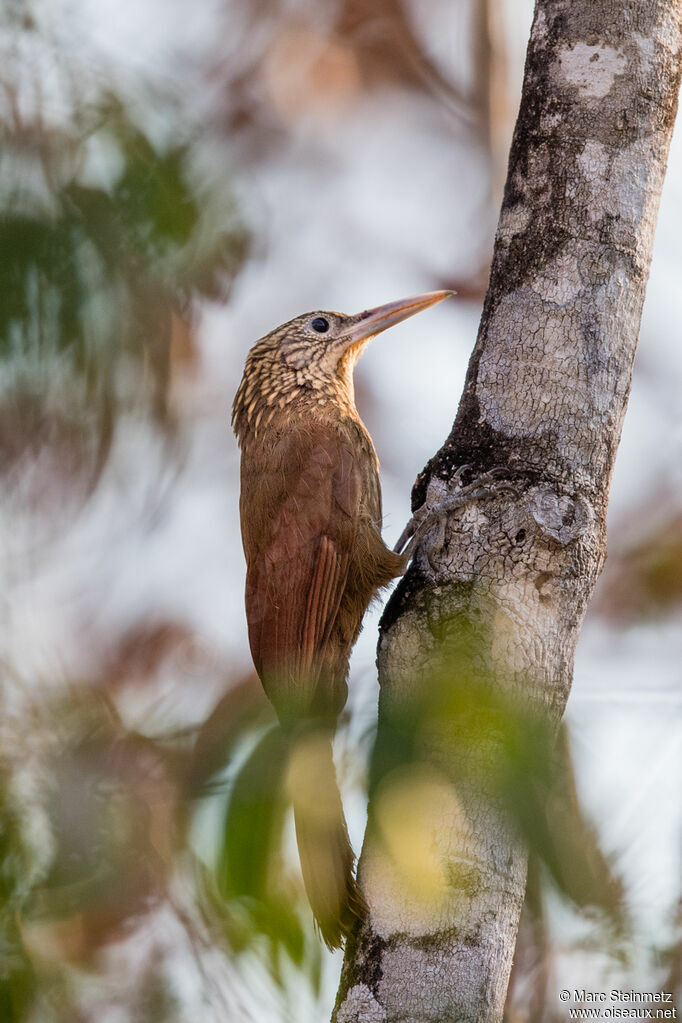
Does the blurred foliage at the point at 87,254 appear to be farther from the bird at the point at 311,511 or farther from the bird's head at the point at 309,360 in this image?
the bird's head at the point at 309,360

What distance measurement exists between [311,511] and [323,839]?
5.24ft

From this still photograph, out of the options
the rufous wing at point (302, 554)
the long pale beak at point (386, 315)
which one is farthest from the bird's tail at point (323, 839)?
the long pale beak at point (386, 315)

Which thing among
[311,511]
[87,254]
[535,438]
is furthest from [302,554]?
[87,254]

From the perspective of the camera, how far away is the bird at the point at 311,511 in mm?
3160

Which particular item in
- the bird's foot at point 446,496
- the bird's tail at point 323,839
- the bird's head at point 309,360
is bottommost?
the bird's tail at point 323,839

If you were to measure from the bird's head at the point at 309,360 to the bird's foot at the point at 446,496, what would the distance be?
1.45 m

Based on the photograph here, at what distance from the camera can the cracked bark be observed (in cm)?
192

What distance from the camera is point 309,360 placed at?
4102mm

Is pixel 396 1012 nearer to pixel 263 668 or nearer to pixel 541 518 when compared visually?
pixel 541 518

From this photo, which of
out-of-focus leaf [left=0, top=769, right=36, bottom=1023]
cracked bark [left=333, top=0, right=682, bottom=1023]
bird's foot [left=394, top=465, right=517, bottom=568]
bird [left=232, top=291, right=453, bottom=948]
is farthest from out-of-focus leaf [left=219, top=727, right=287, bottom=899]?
bird [left=232, top=291, right=453, bottom=948]

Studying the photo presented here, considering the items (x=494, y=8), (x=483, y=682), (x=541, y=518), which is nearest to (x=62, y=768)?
(x=483, y=682)

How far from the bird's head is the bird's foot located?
145 cm

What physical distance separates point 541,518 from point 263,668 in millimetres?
1045

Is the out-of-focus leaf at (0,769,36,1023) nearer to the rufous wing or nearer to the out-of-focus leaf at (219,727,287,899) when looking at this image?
the out-of-focus leaf at (219,727,287,899)
